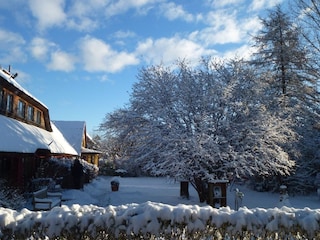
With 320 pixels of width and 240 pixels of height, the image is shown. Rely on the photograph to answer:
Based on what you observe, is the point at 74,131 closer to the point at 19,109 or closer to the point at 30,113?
the point at 30,113

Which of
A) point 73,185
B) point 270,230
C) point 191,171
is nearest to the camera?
point 270,230

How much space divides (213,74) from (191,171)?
16.3 feet

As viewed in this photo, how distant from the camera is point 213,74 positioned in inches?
620

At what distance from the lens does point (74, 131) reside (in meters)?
32.7

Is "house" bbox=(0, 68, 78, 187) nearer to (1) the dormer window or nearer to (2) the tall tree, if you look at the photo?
(1) the dormer window

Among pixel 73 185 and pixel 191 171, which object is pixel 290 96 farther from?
pixel 73 185

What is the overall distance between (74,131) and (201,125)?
70.6 feet

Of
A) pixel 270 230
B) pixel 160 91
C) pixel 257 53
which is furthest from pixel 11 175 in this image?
pixel 257 53

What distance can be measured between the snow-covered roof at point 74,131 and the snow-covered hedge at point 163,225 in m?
26.0

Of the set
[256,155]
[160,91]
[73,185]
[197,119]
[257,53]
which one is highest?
[257,53]

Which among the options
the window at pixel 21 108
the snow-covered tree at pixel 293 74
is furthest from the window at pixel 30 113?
the snow-covered tree at pixel 293 74

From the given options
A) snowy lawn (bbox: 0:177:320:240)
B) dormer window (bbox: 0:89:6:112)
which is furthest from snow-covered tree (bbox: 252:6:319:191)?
snowy lawn (bbox: 0:177:320:240)

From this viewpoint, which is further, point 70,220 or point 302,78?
point 302,78

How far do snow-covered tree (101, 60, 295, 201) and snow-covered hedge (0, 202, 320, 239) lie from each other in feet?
29.7
